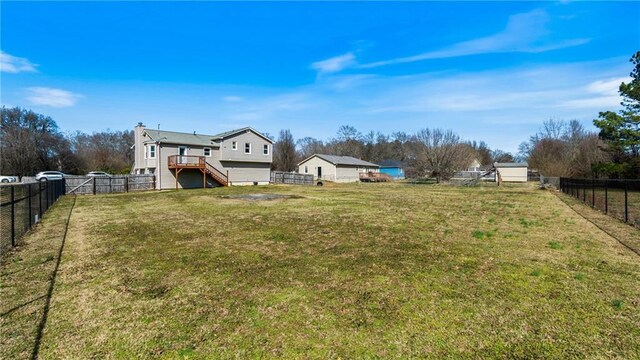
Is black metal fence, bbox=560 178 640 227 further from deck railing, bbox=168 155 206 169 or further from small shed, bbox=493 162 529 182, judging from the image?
deck railing, bbox=168 155 206 169

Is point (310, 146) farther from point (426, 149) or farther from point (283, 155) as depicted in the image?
point (426, 149)

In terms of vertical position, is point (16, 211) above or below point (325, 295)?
above

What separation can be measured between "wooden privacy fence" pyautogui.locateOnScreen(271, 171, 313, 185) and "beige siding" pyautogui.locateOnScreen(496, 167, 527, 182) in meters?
31.3

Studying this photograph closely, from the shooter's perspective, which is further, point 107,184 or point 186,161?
point 186,161

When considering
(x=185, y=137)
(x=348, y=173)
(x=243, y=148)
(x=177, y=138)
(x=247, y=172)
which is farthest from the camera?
(x=348, y=173)

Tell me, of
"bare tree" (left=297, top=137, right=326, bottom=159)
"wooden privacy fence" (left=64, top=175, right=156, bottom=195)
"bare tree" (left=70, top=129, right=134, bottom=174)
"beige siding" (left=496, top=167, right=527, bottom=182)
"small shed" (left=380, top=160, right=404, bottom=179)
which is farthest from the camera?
"bare tree" (left=297, top=137, right=326, bottom=159)

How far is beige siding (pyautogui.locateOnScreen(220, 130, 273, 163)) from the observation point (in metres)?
30.2

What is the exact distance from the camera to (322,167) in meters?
45.8

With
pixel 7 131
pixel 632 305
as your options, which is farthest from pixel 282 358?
pixel 7 131

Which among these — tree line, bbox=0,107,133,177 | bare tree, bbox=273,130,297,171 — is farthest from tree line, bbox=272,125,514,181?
tree line, bbox=0,107,133,177

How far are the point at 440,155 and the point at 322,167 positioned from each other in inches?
651

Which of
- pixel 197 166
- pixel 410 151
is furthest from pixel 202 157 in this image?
pixel 410 151

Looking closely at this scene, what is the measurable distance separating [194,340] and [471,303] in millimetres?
3590

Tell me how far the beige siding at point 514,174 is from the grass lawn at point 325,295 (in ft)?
Result: 149
